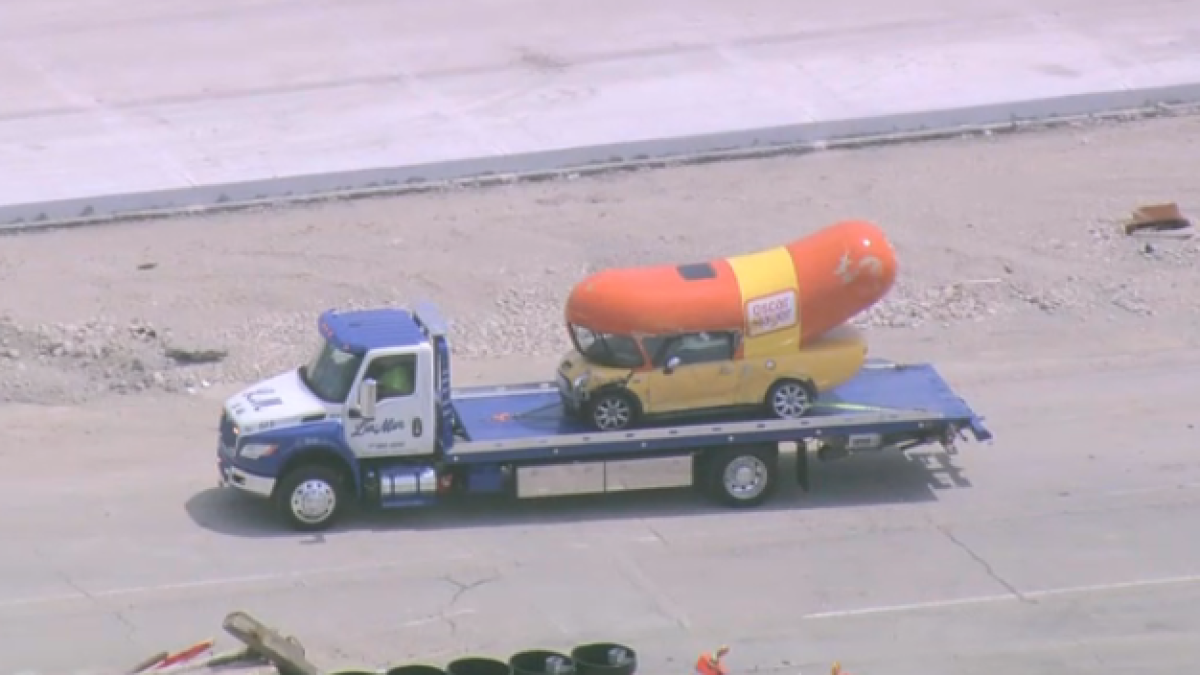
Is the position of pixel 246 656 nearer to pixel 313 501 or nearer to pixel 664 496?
pixel 313 501

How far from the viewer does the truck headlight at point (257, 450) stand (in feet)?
72.8

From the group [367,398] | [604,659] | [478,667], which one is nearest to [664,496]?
[367,398]

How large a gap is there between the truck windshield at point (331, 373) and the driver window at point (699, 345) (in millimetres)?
3065

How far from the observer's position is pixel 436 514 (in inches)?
909

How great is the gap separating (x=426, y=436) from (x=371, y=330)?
1184 mm

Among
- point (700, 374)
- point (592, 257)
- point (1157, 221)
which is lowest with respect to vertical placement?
point (700, 374)

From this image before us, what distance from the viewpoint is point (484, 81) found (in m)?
38.4

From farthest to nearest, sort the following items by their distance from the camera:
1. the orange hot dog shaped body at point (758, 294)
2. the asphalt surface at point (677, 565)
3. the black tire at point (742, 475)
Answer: the black tire at point (742, 475) → the orange hot dog shaped body at point (758, 294) → the asphalt surface at point (677, 565)

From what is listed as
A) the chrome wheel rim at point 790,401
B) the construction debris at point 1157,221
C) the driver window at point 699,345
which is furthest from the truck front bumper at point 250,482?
the construction debris at point 1157,221

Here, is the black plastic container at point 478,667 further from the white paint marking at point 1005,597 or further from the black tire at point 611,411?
the black tire at point 611,411

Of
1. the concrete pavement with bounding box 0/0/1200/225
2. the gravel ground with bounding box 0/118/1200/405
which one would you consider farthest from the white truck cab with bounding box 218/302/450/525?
the concrete pavement with bounding box 0/0/1200/225

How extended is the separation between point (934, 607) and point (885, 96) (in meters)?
18.1

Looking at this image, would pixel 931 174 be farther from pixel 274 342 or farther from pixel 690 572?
pixel 690 572

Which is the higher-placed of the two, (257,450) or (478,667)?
(257,450)
